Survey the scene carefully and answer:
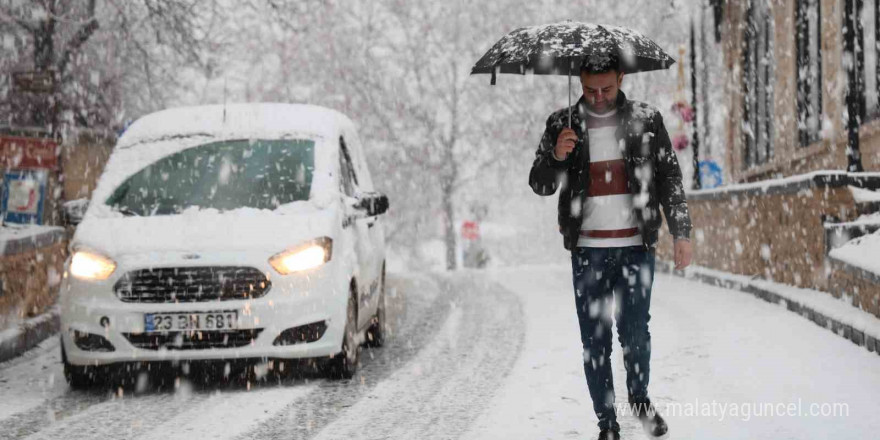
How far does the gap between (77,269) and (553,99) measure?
30056 millimetres

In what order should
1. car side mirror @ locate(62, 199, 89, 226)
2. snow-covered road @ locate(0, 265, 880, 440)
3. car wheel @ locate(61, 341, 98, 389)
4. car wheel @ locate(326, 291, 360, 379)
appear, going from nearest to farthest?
snow-covered road @ locate(0, 265, 880, 440) → car wheel @ locate(61, 341, 98, 389) → car wheel @ locate(326, 291, 360, 379) → car side mirror @ locate(62, 199, 89, 226)

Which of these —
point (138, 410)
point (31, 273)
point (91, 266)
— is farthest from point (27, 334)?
point (138, 410)

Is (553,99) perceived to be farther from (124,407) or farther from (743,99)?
(124,407)

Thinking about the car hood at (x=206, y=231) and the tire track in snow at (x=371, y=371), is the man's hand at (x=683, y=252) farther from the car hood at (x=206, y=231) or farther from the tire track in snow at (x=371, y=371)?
the car hood at (x=206, y=231)

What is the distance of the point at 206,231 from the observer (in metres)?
6.68

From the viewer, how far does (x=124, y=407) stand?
620cm

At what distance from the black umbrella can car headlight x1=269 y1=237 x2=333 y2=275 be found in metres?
1.85

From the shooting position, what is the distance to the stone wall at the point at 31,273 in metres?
8.74

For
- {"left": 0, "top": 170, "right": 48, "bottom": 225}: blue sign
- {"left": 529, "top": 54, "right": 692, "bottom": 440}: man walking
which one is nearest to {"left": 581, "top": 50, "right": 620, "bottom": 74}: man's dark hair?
{"left": 529, "top": 54, "right": 692, "bottom": 440}: man walking

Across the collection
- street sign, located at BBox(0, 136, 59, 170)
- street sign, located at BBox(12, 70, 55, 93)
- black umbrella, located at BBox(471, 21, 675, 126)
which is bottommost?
street sign, located at BBox(0, 136, 59, 170)

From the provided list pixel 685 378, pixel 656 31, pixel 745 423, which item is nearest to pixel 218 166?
pixel 685 378

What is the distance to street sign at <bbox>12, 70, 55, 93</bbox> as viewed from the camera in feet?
39.2
